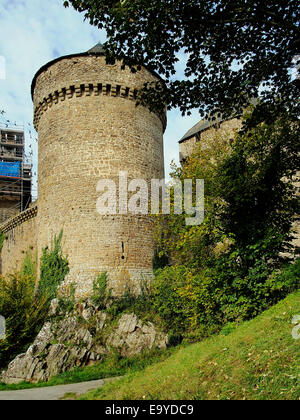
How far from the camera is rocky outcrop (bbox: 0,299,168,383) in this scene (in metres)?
11.9

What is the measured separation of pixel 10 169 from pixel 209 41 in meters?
27.6

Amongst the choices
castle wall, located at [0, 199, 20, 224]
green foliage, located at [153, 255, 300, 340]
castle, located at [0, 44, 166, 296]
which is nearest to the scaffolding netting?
castle wall, located at [0, 199, 20, 224]

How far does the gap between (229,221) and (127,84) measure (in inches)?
345

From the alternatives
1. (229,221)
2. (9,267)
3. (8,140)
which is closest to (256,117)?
(229,221)

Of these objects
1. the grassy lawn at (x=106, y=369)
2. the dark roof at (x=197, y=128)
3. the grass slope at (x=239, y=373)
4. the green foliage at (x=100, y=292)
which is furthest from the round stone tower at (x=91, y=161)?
the grass slope at (x=239, y=373)

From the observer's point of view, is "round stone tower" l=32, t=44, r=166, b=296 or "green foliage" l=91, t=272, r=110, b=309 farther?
"round stone tower" l=32, t=44, r=166, b=296

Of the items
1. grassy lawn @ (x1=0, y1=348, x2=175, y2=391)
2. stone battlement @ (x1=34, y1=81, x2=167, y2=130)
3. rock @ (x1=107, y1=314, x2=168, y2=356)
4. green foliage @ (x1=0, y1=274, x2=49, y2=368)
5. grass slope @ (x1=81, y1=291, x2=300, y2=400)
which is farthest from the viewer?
stone battlement @ (x1=34, y1=81, x2=167, y2=130)

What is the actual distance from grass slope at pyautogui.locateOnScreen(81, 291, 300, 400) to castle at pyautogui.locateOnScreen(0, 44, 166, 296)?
24.2ft

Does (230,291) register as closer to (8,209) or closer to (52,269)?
(52,269)

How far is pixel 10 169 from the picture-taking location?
104 feet

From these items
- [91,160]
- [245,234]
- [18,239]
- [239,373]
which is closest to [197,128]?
[91,160]

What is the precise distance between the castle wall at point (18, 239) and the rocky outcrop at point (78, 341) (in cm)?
529

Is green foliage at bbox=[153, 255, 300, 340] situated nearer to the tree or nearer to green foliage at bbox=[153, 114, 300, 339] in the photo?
green foliage at bbox=[153, 114, 300, 339]

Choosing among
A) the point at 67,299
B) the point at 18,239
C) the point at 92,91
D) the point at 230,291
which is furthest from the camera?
the point at 18,239
